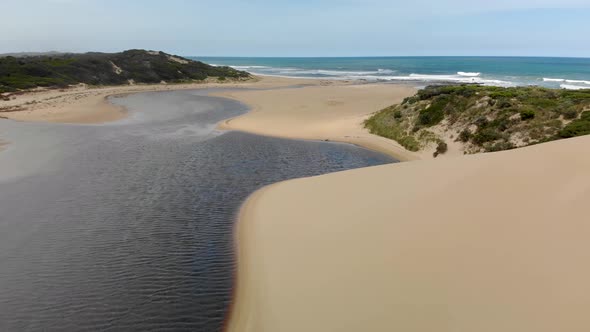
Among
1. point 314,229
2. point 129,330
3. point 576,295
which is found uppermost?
point 576,295

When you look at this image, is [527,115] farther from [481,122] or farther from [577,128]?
[577,128]

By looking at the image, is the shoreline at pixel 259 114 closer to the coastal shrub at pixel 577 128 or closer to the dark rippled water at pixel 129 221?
the dark rippled water at pixel 129 221

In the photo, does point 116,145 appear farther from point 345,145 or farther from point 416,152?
point 416,152

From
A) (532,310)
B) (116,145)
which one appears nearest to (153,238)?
(532,310)

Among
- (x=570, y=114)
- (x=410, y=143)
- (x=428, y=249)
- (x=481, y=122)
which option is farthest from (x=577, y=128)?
(x=428, y=249)

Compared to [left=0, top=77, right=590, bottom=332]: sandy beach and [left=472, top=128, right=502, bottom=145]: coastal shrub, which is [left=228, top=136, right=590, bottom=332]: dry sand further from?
[left=472, top=128, right=502, bottom=145]: coastal shrub

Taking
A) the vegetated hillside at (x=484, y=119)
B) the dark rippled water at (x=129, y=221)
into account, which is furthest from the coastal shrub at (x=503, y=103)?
the dark rippled water at (x=129, y=221)
